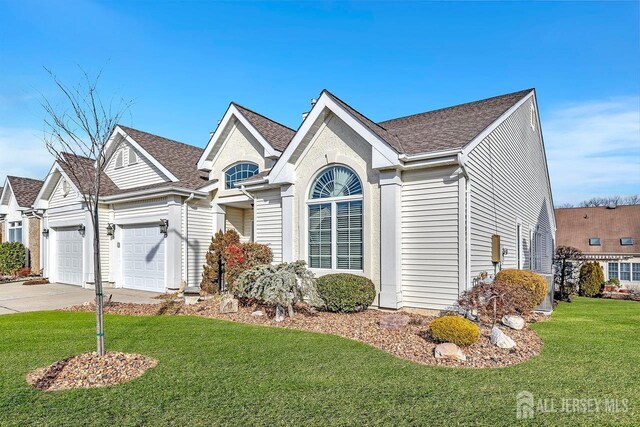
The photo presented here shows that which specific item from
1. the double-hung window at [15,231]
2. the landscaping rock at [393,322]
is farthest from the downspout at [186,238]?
the double-hung window at [15,231]

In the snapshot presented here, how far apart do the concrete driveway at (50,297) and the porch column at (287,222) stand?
4.35 meters

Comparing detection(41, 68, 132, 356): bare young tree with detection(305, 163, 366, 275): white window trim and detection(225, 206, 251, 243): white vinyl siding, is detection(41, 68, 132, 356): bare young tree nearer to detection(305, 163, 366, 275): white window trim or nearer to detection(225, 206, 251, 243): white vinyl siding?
detection(305, 163, 366, 275): white window trim

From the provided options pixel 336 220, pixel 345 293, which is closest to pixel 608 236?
pixel 336 220

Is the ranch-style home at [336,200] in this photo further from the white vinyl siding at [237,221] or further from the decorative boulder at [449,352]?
the decorative boulder at [449,352]

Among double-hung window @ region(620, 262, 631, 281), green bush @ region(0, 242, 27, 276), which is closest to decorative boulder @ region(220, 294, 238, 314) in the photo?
green bush @ region(0, 242, 27, 276)

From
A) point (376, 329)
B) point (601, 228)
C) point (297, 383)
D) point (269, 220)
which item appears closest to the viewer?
point (297, 383)

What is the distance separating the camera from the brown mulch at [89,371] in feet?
15.2

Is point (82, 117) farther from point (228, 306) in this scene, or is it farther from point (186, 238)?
point (186, 238)

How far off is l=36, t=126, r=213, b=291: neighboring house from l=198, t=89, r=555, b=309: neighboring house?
225 centimetres

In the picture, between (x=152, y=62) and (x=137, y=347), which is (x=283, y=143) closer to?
(x=152, y=62)

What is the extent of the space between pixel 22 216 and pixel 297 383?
75.0ft

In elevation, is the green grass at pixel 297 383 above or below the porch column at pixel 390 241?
below

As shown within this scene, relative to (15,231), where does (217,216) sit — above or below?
above

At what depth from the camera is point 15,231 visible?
21.2 meters
